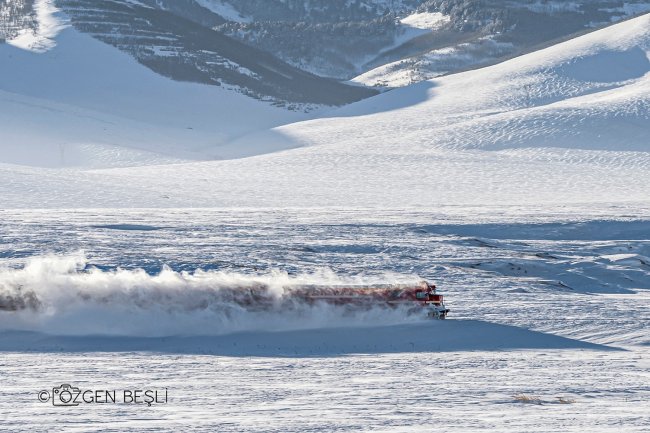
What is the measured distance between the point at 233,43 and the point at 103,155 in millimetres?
78643

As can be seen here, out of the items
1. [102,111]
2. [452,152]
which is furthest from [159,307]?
[102,111]

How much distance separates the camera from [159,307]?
763 inches

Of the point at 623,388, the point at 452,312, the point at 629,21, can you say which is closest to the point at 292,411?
the point at 623,388

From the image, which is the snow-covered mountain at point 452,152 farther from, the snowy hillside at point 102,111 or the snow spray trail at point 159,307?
the snow spray trail at point 159,307

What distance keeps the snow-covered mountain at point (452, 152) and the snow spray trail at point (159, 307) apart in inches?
833

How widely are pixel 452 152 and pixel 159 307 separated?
45.5 metres

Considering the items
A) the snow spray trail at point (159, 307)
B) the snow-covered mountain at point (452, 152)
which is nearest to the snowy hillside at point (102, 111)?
the snow-covered mountain at point (452, 152)

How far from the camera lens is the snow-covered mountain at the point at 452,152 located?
150 feet

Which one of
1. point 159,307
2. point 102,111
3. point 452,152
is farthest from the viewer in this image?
point 102,111

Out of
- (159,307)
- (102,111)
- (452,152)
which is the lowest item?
(159,307)

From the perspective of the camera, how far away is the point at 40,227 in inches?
1248

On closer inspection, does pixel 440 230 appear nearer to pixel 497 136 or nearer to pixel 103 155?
pixel 497 136

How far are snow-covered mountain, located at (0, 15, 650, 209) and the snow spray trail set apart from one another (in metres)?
21.2

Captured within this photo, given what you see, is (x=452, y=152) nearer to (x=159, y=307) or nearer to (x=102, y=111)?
(x=159, y=307)
